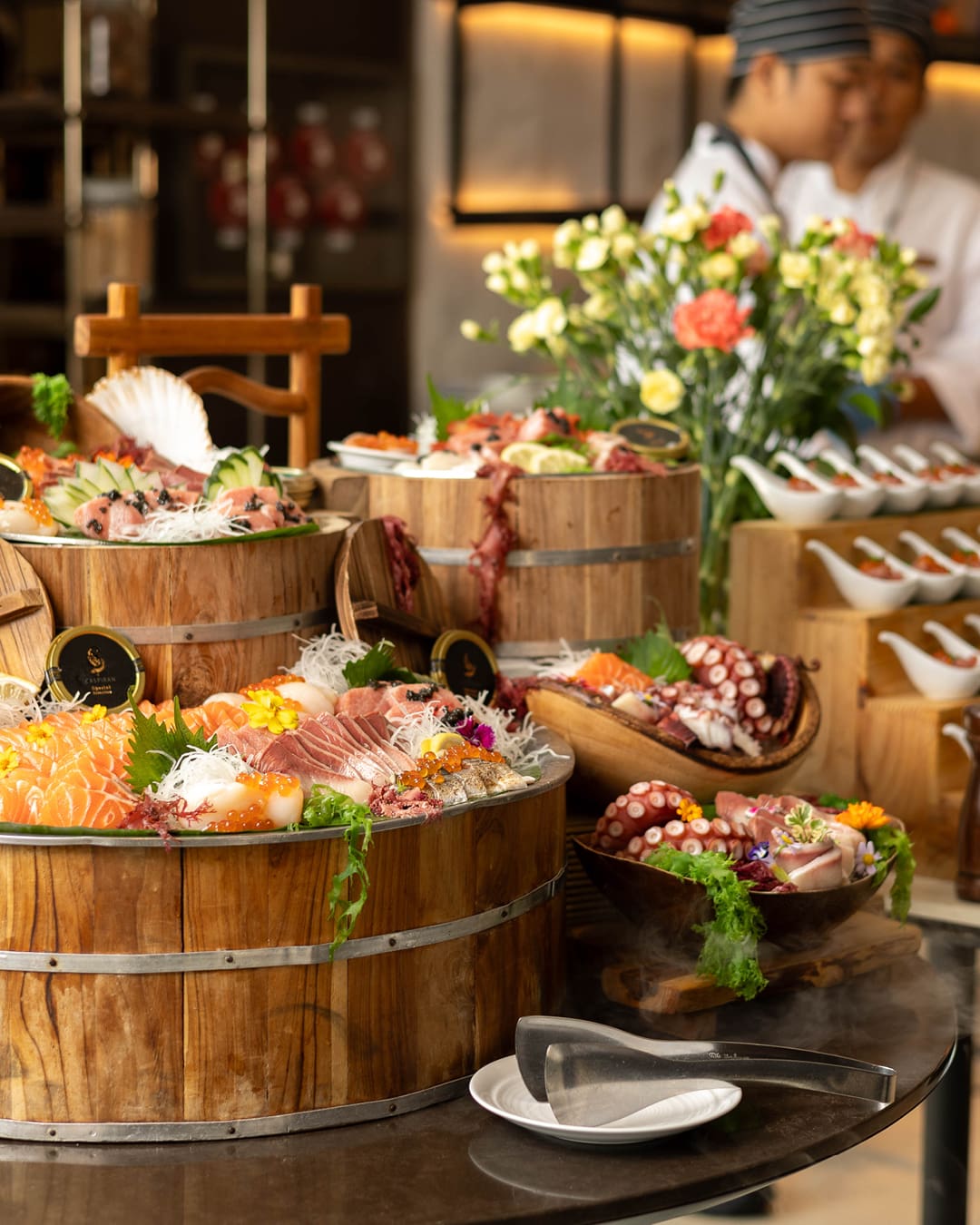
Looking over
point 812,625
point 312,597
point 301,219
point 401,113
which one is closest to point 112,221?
point 301,219

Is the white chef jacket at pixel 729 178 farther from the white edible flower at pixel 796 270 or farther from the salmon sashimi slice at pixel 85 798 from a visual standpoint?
the salmon sashimi slice at pixel 85 798

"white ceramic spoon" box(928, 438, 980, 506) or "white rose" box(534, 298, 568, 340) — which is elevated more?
"white rose" box(534, 298, 568, 340)

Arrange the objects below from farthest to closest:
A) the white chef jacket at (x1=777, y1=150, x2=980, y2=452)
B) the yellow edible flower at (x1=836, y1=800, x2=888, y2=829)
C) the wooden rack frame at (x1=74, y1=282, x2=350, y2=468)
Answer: the white chef jacket at (x1=777, y1=150, x2=980, y2=452) → the wooden rack frame at (x1=74, y1=282, x2=350, y2=468) → the yellow edible flower at (x1=836, y1=800, x2=888, y2=829)

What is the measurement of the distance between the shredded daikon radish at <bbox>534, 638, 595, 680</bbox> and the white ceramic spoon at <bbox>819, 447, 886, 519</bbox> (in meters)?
0.92

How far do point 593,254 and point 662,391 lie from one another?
1.21 ft

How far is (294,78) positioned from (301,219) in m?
0.51

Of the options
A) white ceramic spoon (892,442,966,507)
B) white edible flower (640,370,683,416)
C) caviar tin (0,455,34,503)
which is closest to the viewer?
caviar tin (0,455,34,503)

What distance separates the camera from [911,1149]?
2.73 meters

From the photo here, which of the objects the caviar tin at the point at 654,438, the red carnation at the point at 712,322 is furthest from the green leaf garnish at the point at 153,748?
the red carnation at the point at 712,322

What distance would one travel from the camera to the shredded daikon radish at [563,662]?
8.93ft

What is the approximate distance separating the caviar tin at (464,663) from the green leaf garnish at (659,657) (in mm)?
285

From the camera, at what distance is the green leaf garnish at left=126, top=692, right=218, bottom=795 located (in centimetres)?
183

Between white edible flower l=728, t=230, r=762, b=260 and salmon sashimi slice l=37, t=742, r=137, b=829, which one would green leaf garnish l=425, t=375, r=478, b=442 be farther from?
salmon sashimi slice l=37, t=742, r=137, b=829

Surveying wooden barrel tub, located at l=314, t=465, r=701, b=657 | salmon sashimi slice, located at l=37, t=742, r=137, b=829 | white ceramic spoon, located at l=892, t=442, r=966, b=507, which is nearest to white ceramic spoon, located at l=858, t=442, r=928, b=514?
white ceramic spoon, located at l=892, t=442, r=966, b=507
